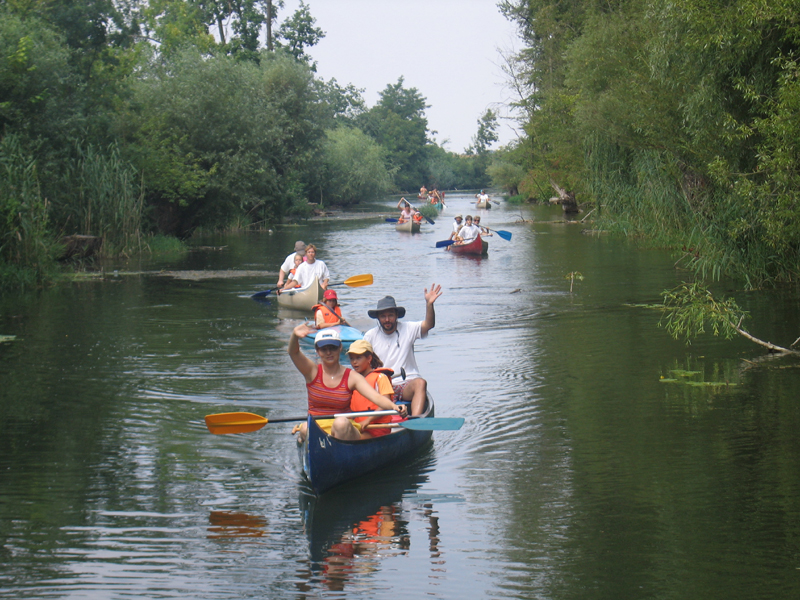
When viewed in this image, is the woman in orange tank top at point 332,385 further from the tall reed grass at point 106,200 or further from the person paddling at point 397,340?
the tall reed grass at point 106,200

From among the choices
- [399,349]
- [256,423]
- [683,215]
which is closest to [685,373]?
[399,349]

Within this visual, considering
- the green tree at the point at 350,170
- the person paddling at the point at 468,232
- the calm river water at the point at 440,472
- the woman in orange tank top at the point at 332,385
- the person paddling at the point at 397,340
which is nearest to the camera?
the calm river water at the point at 440,472

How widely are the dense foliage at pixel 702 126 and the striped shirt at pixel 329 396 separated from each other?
6.92 meters

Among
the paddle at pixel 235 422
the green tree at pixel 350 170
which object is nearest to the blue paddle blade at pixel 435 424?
the paddle at pixel 235 422

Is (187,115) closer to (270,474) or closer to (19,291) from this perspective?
(19,291)

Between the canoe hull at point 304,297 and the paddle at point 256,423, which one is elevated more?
the canoe hull at point 304,297

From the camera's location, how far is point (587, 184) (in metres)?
28.7

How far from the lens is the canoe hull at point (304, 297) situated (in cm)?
1598

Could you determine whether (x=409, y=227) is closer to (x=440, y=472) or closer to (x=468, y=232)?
(x=468, y=232)

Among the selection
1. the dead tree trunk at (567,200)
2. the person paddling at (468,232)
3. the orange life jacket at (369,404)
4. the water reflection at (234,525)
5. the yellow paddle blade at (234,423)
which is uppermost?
the dead tree trunk at (567,200)

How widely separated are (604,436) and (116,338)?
8.50 metres

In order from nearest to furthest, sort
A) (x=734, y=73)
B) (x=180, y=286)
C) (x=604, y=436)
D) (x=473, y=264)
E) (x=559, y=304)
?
(x=604, y=436), (x=734, y=73), (x=559, y=304), (x=180, y=286), (x=473, y=264)

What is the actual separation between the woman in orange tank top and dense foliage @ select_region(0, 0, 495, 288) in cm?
1293

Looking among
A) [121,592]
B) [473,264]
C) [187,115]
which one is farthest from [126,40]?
[121,592]
